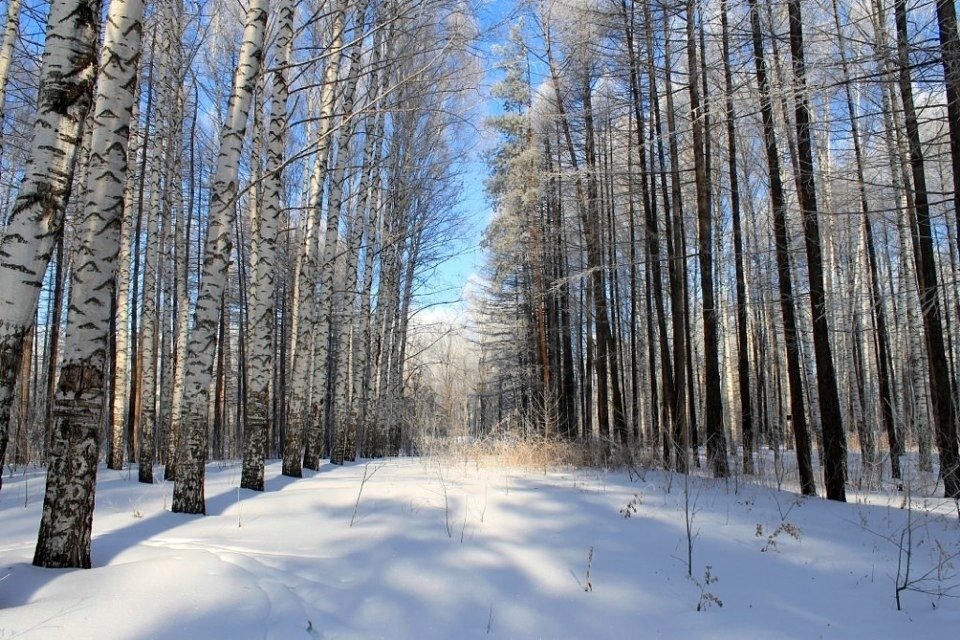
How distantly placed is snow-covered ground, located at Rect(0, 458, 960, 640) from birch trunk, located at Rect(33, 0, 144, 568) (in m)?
0.21

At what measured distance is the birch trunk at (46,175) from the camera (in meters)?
2.62

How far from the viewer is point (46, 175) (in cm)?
275

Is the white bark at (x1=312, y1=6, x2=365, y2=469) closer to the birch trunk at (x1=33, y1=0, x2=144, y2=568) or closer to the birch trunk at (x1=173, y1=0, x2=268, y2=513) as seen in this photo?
the birch trunk at (x1=173, y1=0, x2=268, y2=513)

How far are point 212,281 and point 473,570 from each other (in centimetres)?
324

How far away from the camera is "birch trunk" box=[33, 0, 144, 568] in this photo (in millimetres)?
3016

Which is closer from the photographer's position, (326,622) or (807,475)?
(326,622)

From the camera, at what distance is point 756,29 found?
6.95 m

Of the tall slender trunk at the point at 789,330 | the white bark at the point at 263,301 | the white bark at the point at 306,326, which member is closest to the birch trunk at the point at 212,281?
the white bark at the point at 263,301

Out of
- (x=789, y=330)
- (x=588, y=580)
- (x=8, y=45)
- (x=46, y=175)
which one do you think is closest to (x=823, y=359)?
(x=789, y=330)

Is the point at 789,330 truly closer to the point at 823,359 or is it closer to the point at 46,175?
the point at 823,359

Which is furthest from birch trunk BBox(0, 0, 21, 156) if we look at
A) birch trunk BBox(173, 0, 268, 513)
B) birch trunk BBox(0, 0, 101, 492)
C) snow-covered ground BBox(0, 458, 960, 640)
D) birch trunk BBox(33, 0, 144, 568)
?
birch trunk BBox(0, 0, 101, 492)

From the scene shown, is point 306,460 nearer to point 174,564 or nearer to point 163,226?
point 163,226

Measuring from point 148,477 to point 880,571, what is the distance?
784cm

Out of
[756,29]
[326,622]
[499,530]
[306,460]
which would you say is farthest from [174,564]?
[756,29]
